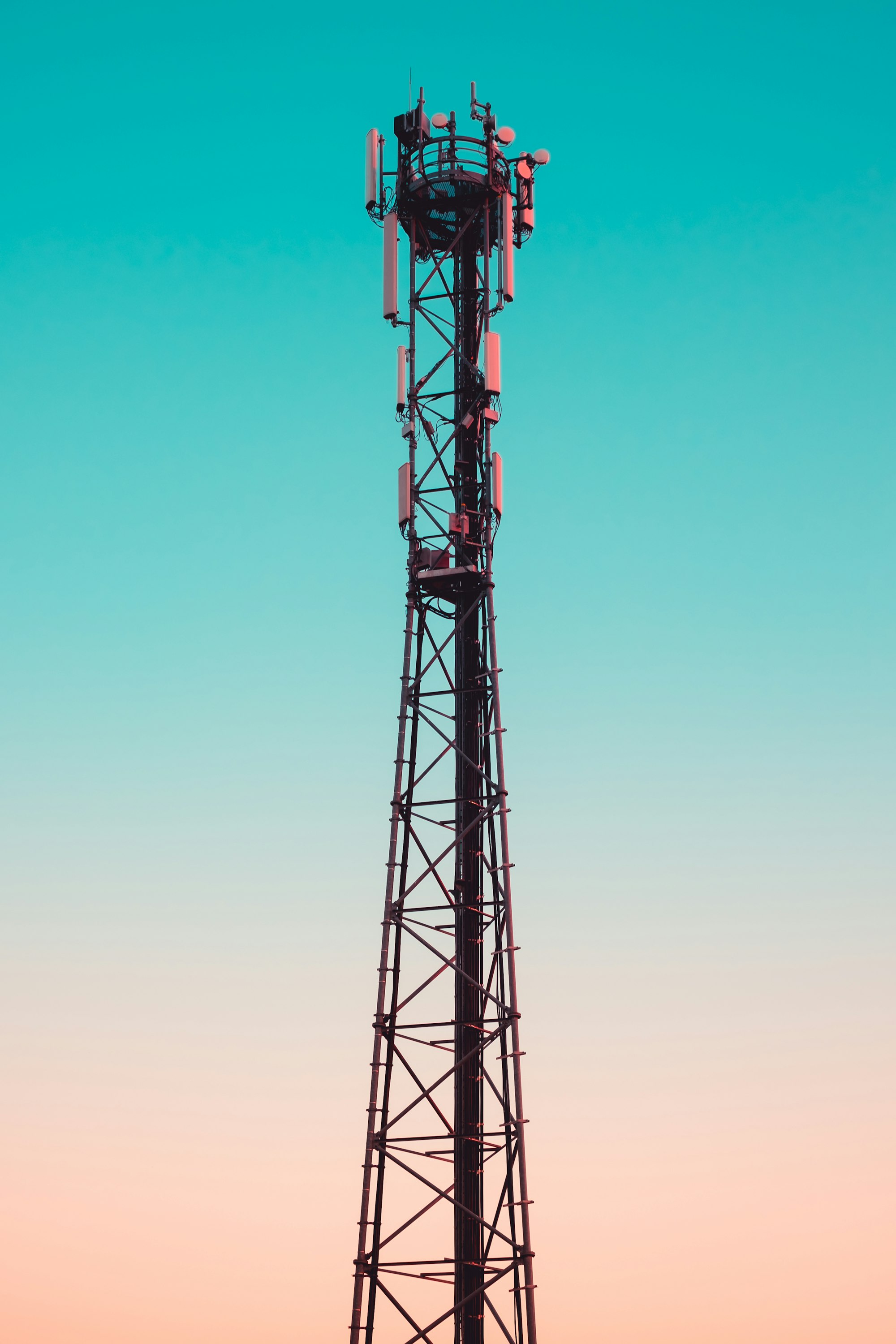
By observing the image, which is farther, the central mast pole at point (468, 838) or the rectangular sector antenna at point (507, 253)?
the rectangular sector antenna at point (507, 253)

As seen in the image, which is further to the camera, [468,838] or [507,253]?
[507,253]

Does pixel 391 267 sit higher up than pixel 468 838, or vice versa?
pixel 391 267

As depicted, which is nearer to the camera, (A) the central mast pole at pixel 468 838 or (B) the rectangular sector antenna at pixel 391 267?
(A) the central mast pole at pixel 468 838

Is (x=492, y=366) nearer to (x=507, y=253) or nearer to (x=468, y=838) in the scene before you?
(x=507, y=253)

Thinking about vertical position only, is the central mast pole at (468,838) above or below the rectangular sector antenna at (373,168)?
below

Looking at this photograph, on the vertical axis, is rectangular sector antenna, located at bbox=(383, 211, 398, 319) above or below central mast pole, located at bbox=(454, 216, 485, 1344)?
above

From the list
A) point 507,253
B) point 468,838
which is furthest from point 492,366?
point 468,838

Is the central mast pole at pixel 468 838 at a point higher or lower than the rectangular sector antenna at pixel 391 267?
lower

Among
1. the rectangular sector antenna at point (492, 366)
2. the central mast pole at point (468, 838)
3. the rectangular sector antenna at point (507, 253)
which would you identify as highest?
the rectangular sector antenna at point (507, 253)

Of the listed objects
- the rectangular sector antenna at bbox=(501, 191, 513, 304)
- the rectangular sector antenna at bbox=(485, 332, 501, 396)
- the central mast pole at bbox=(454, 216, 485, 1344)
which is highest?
the rectangular sector antenna at bbox=(501, 191, 513, 304)

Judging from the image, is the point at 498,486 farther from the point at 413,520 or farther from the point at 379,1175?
the point at 379,1175

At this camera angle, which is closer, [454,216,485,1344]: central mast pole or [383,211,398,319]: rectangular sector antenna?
[454,216,485,1344]: central mast pole

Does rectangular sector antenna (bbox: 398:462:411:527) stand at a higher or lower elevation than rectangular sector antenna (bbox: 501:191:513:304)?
lower

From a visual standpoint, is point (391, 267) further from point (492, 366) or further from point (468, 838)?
point (468, 838)
